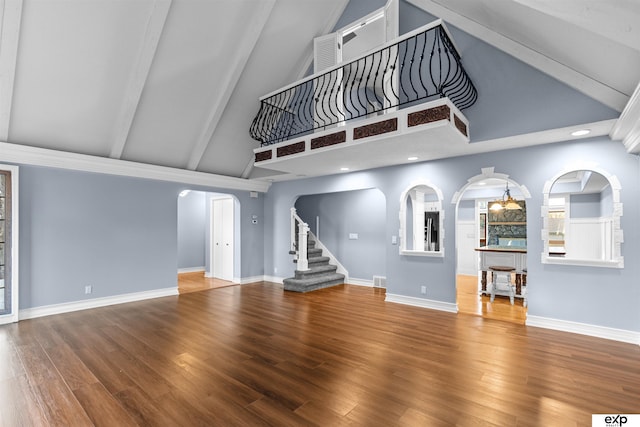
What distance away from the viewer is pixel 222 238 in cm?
846

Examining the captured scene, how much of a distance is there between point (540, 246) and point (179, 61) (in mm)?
6151

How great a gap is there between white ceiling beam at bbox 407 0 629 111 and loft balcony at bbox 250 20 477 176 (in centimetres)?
36

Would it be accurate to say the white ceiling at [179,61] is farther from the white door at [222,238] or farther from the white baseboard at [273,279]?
the white baseboard at [273,279]

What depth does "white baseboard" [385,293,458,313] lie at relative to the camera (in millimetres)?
5141

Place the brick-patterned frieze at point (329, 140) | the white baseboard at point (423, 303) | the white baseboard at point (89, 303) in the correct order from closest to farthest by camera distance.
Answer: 1. the brick-patterned frieze at point (329, 140)
2. the white baseboard at point (89, 303)
3. the white baseboard at point (423, 303)

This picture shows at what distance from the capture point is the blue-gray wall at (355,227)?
7.43m

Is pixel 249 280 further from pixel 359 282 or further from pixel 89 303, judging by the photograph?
pixel 89 303

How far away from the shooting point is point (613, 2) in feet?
5.97

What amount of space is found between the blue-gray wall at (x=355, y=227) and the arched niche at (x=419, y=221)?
0.73 meters

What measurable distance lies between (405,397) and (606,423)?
4.67 ft

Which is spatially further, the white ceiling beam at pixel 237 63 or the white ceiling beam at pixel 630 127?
the white ceiling beam at pixel 237 63

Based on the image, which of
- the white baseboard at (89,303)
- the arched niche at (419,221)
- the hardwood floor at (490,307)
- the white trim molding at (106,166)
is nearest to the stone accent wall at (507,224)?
the arched niche at (419,221)

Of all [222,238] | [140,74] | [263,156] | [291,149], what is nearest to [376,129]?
[291,149]

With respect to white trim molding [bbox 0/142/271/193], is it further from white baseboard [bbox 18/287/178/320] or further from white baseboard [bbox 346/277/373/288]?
white baseboard [bbox 346/277/373/288]
